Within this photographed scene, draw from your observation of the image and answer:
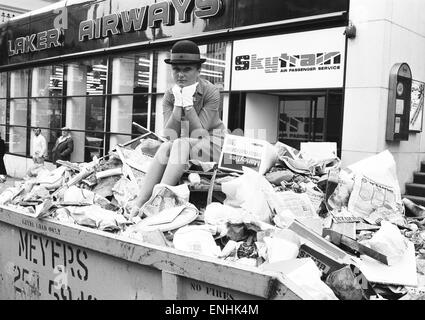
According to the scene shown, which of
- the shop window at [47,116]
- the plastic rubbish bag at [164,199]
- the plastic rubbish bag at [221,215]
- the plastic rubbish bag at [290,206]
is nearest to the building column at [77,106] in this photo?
the shop window at [47,116]

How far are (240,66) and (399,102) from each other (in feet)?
10.2

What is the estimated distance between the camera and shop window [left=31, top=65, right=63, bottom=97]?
1562cm

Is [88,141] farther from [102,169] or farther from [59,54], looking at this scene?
[102,169]

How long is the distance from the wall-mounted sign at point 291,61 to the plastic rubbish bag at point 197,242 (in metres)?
5.91

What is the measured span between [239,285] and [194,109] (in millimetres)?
2411

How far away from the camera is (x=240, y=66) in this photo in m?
9.55

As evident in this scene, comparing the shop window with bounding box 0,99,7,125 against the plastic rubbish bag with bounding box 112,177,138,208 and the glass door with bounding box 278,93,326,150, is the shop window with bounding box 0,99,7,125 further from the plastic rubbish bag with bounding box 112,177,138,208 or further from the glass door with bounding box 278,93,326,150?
the plastic rubbish bag with bounding box 112,177,138,208

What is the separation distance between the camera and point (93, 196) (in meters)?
3.93

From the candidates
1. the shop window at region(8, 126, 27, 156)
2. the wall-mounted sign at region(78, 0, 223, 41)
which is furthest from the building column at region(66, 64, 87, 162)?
the shop window at region(8, 126, 27, 156)

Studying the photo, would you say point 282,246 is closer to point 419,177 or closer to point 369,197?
point 369,197

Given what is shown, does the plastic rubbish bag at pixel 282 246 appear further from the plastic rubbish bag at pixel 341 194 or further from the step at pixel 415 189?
the step at pixel 415 189

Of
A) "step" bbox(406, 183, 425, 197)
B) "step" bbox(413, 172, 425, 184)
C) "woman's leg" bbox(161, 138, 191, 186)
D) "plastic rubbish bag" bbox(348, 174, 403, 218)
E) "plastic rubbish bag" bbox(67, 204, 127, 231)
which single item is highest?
"woman's leg" bbox(161, 138, 191, 186)

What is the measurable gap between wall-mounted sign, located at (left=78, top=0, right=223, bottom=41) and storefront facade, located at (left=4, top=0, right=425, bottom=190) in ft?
0.09

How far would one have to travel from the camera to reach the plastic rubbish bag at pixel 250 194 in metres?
3.24
